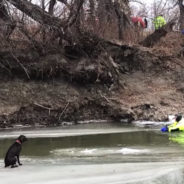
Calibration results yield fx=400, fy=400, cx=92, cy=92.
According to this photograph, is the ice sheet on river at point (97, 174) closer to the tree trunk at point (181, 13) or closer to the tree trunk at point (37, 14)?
the tree trunk at point (37, 14)

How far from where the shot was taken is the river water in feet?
27.7

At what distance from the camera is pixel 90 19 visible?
19844mm

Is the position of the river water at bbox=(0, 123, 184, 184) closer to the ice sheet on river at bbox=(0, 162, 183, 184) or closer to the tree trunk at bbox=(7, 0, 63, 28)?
the ice sheet on river at bbox=(0, 162, 183, 184)

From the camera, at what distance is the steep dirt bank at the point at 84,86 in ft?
57.7

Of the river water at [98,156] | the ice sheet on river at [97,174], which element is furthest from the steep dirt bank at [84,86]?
the ice sheet on river at [97,174]

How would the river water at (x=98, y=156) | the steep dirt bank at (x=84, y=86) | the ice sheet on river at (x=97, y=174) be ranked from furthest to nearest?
the steep dirt bank at (x=84, y=86) < the river water at (x=98, y=156) < the ice sheet on river at (x=97, y=174)

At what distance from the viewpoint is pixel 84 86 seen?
1936 centimetres

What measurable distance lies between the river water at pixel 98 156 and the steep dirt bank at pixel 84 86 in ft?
6.75

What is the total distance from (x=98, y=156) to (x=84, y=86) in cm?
905

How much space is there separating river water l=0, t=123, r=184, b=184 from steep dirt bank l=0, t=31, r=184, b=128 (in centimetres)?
206

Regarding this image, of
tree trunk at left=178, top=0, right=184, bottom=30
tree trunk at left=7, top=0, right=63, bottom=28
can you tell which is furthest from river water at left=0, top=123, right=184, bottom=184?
tree trunk at left=178, top=0, right=184, bottom=30

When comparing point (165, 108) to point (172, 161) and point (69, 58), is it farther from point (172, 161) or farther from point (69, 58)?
point (172, 161)

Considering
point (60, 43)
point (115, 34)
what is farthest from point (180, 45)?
point (60, 43)

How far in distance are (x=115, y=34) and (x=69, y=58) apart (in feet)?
11.6
